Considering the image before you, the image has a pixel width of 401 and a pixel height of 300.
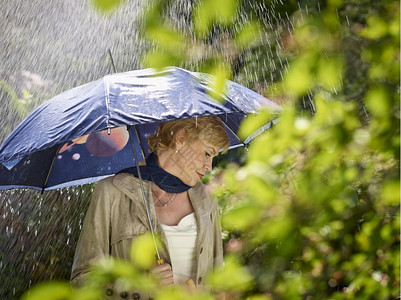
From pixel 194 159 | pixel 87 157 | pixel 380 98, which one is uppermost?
pixel 380 98

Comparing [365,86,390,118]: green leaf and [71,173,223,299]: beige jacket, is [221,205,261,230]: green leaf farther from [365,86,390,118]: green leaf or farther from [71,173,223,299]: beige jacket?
[71,173,223,299]: beige jacket

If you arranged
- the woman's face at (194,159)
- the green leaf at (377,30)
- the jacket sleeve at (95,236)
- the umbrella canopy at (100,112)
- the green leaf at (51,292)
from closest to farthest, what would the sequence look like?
the green leaf at (51,292) < the green leaf at (377,30) < the umbrella canopy at (100,112) < the jacket sleeve at (95,236) < the woman's face at (194,159)

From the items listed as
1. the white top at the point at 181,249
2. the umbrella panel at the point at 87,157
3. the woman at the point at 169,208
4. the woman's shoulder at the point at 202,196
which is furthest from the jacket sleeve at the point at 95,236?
the umbrella panel at the point at 87,157

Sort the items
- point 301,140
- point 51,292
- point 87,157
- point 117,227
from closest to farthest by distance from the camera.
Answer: point 51,292 → point 301,140 → point 117,227 → point 87,157

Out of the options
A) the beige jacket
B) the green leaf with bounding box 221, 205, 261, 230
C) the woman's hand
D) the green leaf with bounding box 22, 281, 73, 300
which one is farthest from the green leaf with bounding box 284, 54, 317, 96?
the beige jacket

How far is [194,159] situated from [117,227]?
1.34 feet

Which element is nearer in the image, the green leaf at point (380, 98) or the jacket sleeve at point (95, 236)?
the green leaf at point (380, 98)

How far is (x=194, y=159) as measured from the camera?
8.93 ft

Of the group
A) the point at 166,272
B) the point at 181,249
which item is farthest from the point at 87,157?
the point at 166,272

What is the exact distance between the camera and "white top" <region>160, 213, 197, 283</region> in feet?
8.66

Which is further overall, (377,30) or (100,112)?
(100,112)

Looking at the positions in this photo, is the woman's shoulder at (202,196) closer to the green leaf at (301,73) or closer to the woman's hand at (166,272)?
the woman's hand at (166,272)

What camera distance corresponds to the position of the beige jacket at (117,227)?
8.44ft

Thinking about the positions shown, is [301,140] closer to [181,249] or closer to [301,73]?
[301,73]
